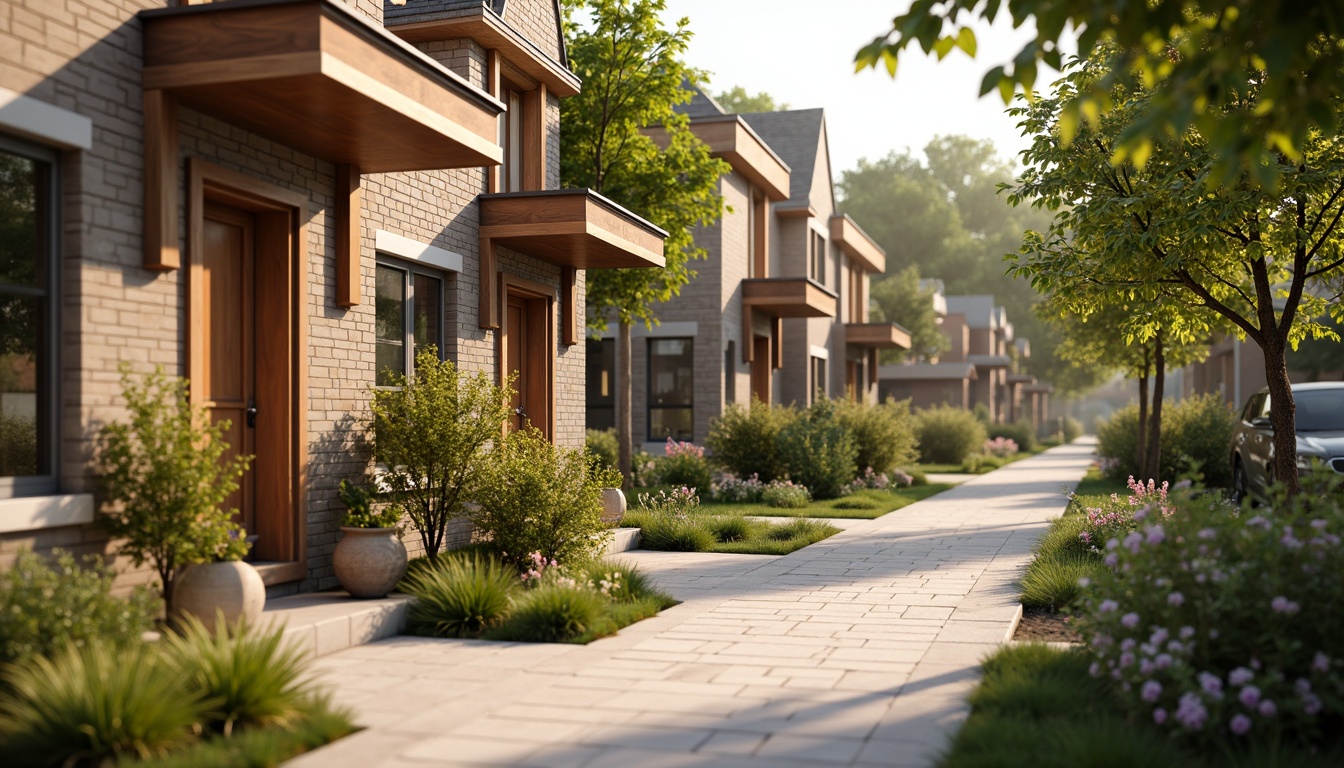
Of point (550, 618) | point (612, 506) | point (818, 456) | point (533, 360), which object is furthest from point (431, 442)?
point (818, 456)

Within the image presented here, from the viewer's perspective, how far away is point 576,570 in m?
9.18

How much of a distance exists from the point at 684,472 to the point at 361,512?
11000 millimetres

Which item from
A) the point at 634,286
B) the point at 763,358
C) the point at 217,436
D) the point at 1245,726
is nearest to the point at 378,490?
the point at 217,436

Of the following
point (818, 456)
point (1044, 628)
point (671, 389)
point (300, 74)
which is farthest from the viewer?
point (671, 389)

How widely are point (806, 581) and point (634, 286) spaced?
9370 millimetres

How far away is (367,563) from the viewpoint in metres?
8.32

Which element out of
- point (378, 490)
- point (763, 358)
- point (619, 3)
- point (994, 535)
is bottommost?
point (994, 535)

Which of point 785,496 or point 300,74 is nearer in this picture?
point 300,74

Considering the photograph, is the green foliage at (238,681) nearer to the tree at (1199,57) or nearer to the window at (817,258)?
the tree at (1199,57)

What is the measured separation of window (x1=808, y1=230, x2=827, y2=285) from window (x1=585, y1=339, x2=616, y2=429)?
25.7 feet

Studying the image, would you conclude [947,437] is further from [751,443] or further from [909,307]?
[751,443]

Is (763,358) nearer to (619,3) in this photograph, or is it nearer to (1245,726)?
(619,3)

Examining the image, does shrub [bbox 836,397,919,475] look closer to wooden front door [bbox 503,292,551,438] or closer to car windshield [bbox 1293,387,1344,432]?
car windshield [bbox 1293,387,1344,432]

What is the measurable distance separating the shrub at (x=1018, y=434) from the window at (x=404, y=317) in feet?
A: 126
